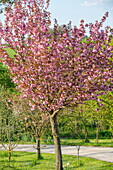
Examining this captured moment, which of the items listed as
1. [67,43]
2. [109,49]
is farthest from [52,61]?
[109,49]

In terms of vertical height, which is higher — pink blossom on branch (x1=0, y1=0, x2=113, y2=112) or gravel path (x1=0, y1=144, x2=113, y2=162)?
pink blossom on branch (x1=0, y1=0, x2=113, y2=112)

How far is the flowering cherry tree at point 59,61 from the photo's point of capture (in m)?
8.26

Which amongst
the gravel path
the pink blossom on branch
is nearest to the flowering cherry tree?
the pink blossom on branch

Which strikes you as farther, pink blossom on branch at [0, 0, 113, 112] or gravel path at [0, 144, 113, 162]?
gravel path at [0, 144, 113, 162]

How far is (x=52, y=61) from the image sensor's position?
841 cm

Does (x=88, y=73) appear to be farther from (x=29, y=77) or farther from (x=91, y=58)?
(x=29, y=77)

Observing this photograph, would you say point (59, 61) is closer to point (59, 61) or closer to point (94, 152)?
point (59, 61)

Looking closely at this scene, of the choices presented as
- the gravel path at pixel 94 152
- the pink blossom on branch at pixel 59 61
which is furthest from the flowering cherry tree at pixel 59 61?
the gravel path at pixel 94 152

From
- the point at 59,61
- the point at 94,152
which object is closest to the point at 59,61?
the point at 59,61

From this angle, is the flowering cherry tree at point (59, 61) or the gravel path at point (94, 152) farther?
the gravel path at point (94, 152)

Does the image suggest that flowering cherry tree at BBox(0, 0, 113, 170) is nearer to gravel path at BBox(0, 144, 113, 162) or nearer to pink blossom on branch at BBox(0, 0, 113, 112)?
pink blossom on branch at BBox(0, 0, 113, 112)

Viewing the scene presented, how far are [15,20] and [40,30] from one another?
1491 mm

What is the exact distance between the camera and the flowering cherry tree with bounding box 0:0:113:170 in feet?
27.1

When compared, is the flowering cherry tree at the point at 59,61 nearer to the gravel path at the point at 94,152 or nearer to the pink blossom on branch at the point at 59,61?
the pink blossom on branch at the point at 59,61
